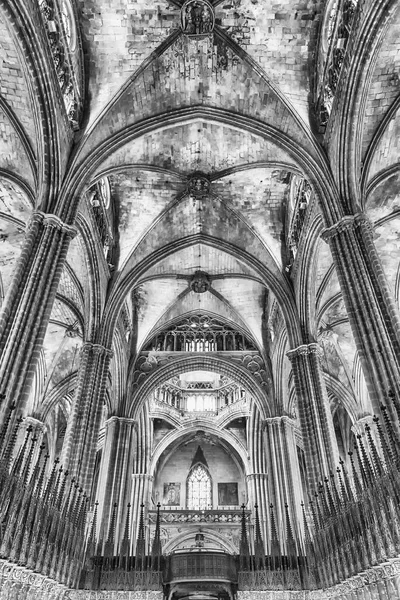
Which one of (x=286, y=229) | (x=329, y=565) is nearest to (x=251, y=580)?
(x=329, y=565)

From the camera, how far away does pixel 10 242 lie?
1866 centimetres

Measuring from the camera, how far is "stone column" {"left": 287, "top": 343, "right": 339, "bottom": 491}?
48.3ft

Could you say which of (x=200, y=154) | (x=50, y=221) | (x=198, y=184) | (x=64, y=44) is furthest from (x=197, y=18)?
(x=50, y=221)

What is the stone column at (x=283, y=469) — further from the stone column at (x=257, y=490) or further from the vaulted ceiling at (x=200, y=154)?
the stone column at (x=257, y=490)

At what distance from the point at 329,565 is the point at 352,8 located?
548 inches

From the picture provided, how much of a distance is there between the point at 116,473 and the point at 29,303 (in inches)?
453

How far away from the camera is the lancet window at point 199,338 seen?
25234mm

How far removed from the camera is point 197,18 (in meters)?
14.5

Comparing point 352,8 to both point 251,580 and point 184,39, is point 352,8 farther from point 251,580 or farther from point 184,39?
point 251,580

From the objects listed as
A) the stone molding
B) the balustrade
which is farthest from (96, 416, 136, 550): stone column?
the balustrade

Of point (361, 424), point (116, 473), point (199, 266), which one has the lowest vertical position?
point (116, 473)

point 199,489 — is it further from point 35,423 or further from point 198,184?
point 198,184

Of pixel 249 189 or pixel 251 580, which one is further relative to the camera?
pixel 249 189

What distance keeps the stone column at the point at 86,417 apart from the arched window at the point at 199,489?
16755 millimetres
